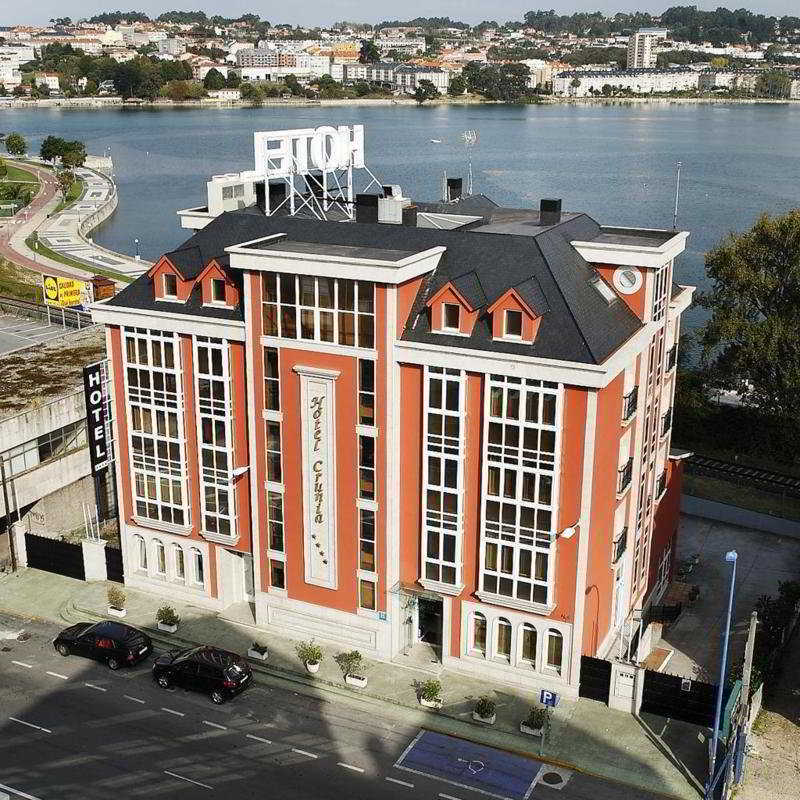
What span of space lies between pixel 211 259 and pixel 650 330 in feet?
58.1

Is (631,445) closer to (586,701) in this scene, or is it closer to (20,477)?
(586,701)

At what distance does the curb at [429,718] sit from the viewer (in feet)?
108

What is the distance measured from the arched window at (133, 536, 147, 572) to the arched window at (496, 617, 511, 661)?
16.7m

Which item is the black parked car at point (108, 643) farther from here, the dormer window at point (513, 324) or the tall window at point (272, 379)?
the dormer window at point (513, 324)

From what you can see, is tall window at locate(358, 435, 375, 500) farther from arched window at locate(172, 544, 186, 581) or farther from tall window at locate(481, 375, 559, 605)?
arched window at locate(172, 544, 186, 581)

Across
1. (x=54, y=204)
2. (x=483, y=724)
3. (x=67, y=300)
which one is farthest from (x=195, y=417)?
(x=54, y=204)

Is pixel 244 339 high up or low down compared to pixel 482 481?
up

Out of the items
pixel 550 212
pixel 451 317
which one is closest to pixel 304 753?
pixel 451 317

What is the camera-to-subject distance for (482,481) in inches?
1410

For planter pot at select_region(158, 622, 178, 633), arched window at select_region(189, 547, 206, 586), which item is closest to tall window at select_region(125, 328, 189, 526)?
arched window at select_region(189, 547, 206, 586)

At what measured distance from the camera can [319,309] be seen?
36.5m

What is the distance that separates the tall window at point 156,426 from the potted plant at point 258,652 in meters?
6.52

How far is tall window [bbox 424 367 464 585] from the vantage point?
117 feet

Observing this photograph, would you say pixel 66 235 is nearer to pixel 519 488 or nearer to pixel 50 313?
pixel 50 313
